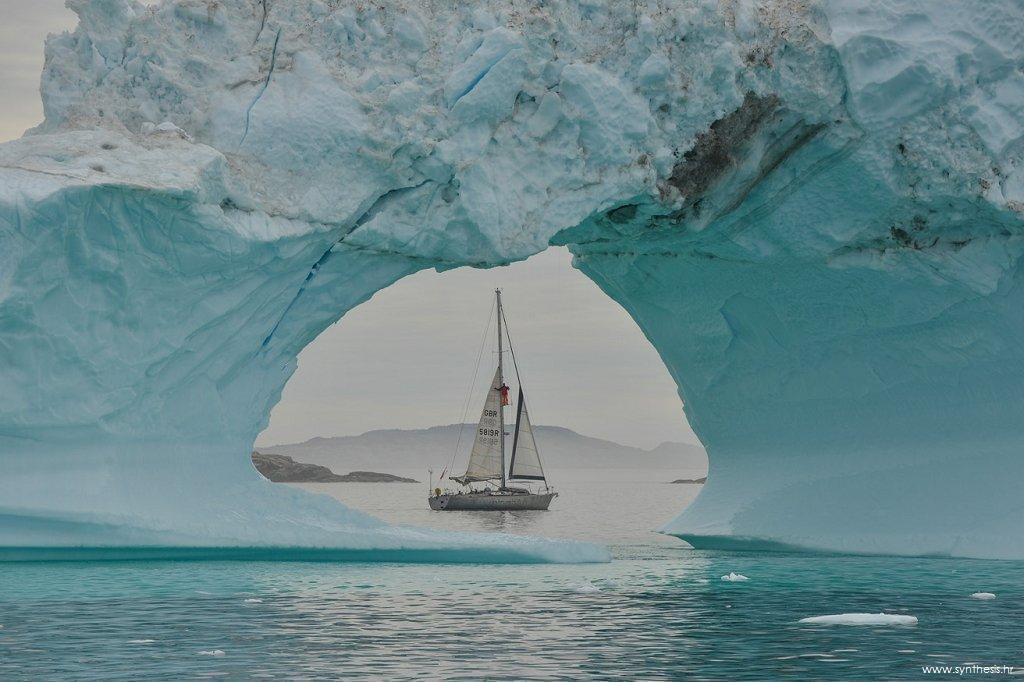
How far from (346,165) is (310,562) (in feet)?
13.3

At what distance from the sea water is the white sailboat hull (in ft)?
91.8

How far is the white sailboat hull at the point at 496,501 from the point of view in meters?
43.6

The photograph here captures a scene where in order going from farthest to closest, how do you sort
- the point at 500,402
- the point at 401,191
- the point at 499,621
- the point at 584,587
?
the point at 500,402
the point at 401,191
the point at 584,587
the point at 499,621

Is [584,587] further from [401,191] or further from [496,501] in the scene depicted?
[496,501]

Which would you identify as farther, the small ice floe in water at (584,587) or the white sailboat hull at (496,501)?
the white sailboat hull at (496,501)

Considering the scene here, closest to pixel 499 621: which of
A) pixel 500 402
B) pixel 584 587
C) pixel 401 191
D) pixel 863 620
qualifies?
pixel 584 587

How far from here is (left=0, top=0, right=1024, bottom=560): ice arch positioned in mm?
13141

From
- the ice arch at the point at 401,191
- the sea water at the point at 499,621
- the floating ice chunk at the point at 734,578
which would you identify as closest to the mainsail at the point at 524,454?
the ice arch at the point at 401,191

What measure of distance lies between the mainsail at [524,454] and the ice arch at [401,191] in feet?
79.0

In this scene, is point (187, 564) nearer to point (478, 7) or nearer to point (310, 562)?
point (310, 562)

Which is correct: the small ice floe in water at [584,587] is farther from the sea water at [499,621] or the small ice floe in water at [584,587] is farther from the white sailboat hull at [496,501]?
the white sailboat hull at [496,501]

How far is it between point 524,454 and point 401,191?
27224 mm

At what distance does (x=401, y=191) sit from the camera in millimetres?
14383

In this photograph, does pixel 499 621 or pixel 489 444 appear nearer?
pixel 499 621
